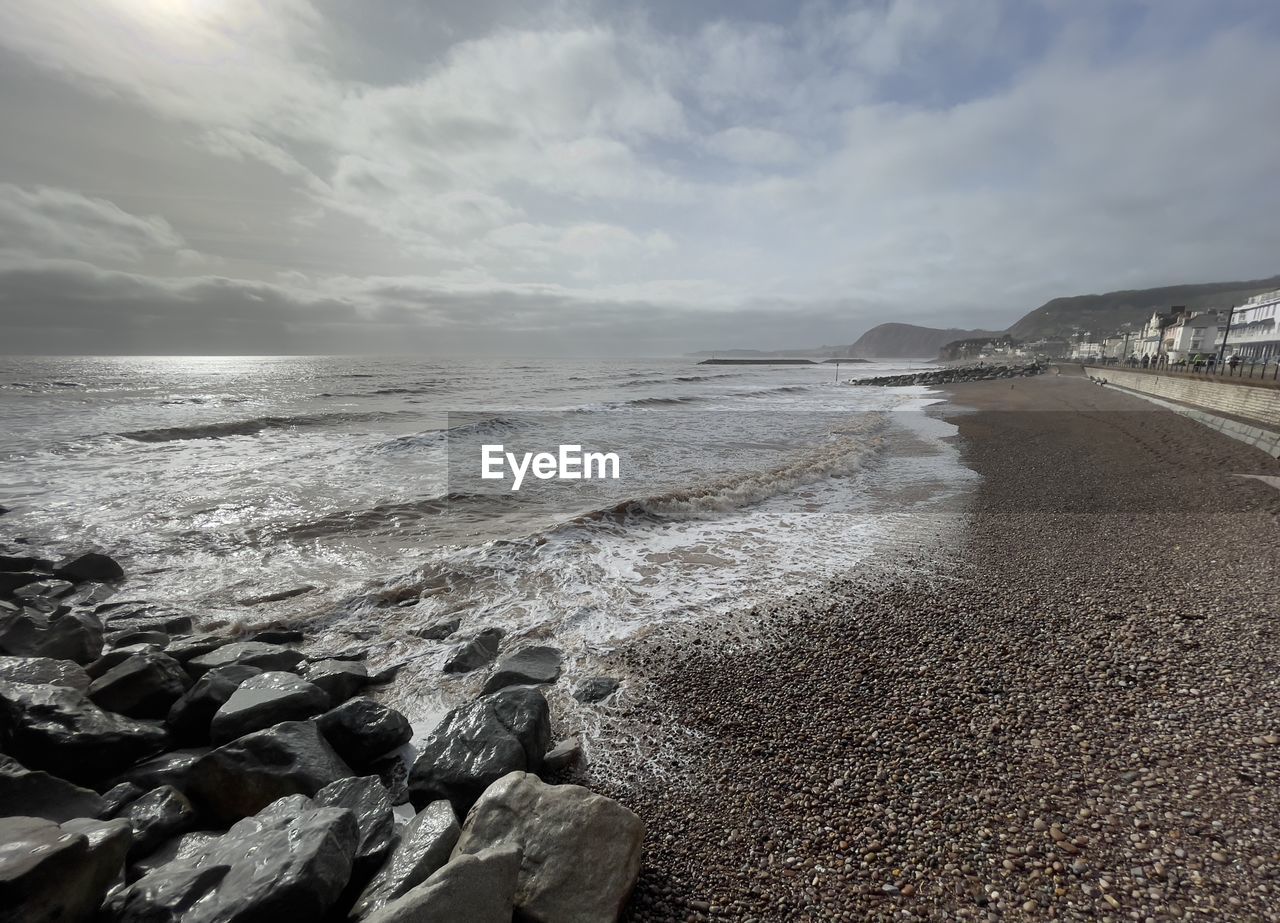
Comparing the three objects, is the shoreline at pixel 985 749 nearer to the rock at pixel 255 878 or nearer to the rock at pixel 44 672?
the rock at pixel 255 878

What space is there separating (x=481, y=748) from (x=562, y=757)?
610 millimetres

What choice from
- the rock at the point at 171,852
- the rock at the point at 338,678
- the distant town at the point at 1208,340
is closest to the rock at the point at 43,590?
the rock at the point at 338,678

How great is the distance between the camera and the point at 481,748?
359cm

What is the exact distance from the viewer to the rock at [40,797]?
287cm

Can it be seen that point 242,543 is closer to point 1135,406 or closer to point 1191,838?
point 1191,838

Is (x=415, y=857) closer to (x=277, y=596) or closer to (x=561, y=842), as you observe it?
(x=561, y=842)

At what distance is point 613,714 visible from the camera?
14.5ft

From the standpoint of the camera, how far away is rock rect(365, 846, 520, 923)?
2.18m

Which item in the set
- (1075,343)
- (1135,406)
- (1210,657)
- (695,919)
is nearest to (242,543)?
(695,919)

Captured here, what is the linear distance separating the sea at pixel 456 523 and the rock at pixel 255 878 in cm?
195

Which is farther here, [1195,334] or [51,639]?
[1195,334]

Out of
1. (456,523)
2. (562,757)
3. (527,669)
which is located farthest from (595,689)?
(456,523)

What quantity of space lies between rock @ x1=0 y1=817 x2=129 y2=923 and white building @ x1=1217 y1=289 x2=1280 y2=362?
82649mm

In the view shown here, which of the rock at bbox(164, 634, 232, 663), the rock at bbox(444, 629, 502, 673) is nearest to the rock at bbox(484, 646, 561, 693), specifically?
the rock at bbox(444, 629, 502, 673)
